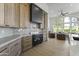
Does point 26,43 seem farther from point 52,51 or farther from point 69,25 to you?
point 69,25

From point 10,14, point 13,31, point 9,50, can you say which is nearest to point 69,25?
point 13,31

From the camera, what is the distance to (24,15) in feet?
14.5

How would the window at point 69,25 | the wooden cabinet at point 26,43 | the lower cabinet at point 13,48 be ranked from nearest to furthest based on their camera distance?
1. the lower cabinet at point 13,48
2. the wooden cabinet at point 26,43
3. the window at point 69,25

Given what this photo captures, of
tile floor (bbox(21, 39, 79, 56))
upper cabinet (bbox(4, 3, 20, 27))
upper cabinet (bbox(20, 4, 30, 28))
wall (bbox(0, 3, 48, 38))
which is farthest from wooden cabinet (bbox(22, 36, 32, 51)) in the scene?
upper cabinet (bbox(4, 3, 20, 27))

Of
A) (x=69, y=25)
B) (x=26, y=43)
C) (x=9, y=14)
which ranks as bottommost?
(x=26, y=43)

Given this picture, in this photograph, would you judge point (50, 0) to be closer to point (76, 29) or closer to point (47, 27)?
point (76, 29)

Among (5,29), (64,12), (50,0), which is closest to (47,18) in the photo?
(64,12)

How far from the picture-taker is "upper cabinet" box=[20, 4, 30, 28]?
419 centimetres

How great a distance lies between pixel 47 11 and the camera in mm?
6723

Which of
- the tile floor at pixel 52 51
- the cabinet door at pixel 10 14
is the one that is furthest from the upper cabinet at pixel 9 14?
the tile floor at pixel 52 51

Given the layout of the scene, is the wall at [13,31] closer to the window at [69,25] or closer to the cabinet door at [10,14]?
the cabinet door at [10,14]

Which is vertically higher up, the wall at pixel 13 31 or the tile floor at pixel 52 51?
the wall at pixel 13 31

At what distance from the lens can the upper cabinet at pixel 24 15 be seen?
4191mm

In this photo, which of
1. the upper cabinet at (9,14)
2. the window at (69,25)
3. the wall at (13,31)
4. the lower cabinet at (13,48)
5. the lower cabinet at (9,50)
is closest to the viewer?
the lower cabinet at (9,50)
